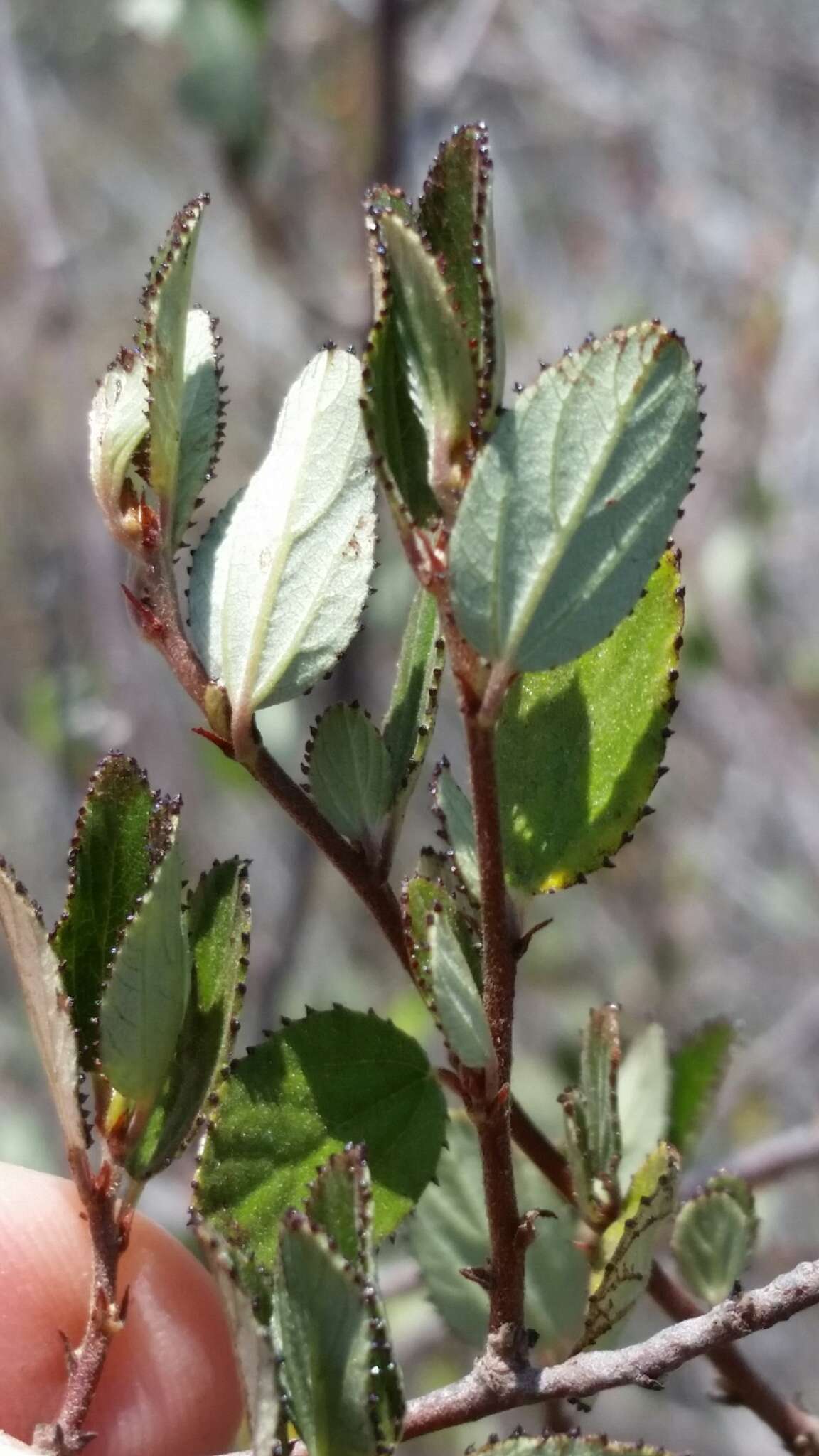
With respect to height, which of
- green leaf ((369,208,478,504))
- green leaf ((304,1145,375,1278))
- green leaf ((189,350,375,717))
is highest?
green leaf ((189,350,375,717))

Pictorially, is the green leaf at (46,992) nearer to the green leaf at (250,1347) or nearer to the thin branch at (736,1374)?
the green leaf at (250,1347)

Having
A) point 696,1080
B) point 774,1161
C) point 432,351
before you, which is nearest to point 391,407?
point 432,351

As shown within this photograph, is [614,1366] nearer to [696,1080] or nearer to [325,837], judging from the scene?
[325,837]

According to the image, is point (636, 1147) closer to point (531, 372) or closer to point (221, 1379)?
point (221, 1379)

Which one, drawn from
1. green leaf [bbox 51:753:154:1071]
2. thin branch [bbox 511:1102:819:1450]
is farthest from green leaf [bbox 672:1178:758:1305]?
green leaf [bbox 51:753:154:1071]

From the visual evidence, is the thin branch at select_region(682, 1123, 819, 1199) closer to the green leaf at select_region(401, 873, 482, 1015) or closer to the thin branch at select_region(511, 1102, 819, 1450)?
A: the thin branch at select_region(511, 1102, 819, 1450)

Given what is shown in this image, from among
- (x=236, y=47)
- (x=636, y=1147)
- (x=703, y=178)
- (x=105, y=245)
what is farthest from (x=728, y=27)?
(x=636, y=1147)

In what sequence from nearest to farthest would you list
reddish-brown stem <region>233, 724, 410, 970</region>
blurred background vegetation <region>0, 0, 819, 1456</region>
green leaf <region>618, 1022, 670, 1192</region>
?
reddish-brown stem <region>233, 724, 410, 970</region>
green leaf <region>618, 1022, 670, 1192</region>
blurred background vegetation <region>0, 0, 819, 1456</region>
